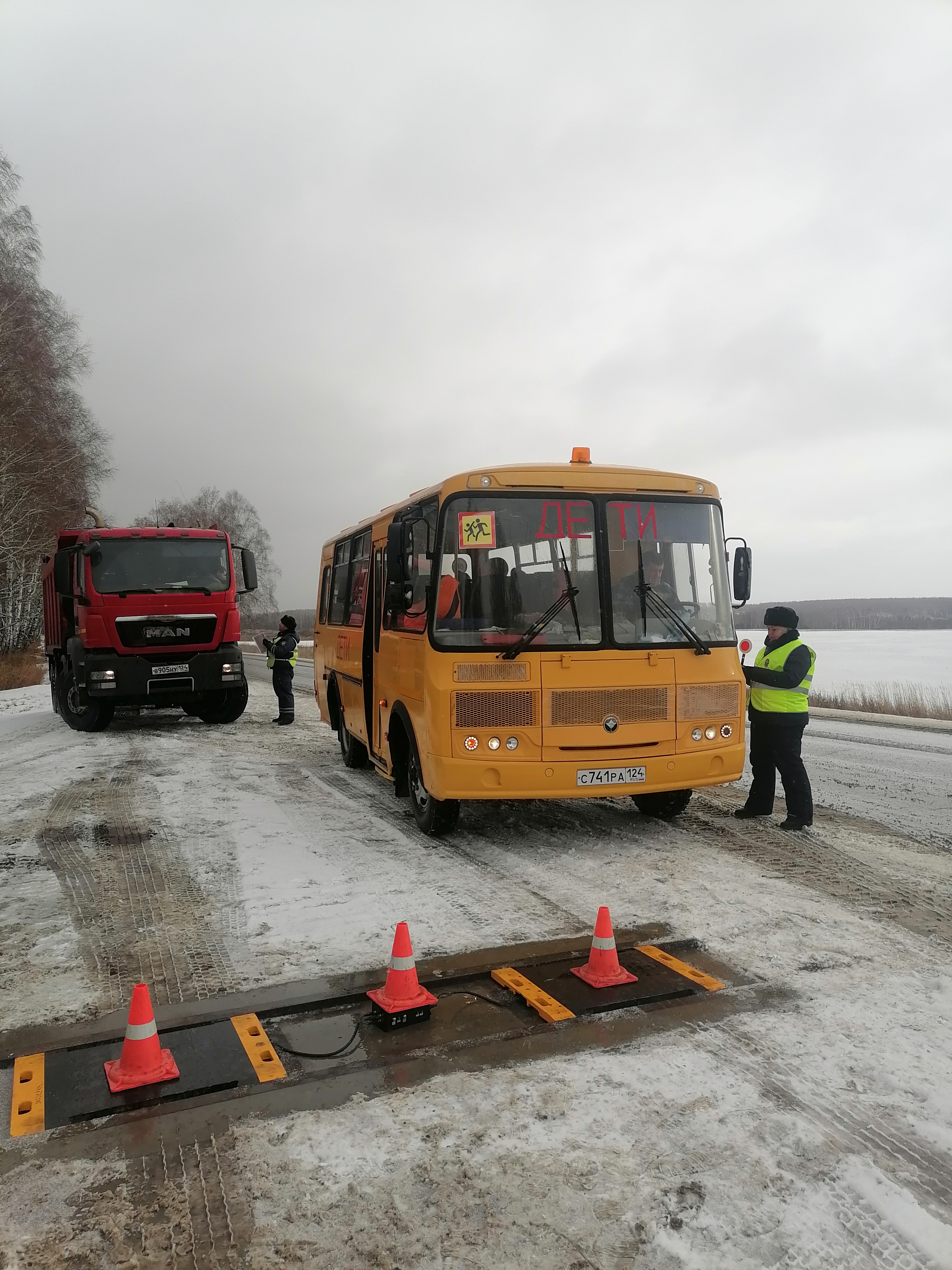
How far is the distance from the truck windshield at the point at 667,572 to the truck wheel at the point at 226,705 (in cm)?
929

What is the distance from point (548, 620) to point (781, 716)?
2.31 meters

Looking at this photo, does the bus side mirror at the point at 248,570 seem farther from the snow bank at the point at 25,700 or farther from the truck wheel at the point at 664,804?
the truck wheel at the point at 664,804

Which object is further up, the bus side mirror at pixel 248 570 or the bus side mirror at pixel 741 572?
the bus side mirror at pixel 248 570

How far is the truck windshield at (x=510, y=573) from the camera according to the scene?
6.29 m

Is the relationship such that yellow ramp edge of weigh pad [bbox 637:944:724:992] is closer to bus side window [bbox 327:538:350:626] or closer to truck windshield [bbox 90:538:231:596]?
bus side window [bbox 327:538:350:626]

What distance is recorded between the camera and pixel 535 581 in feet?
20.8

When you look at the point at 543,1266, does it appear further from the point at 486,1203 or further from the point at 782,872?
the point at 782,872

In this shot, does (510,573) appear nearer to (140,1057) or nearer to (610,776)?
(610,776)

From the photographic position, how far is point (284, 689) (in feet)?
49.0

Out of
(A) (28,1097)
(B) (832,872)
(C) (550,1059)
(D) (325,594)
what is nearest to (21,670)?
(D) (325,594)

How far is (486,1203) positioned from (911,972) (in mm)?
2595

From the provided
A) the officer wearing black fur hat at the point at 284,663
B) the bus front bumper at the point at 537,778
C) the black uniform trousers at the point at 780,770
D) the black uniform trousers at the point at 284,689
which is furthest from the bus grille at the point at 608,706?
the black uniform trousers at the point at 284,689

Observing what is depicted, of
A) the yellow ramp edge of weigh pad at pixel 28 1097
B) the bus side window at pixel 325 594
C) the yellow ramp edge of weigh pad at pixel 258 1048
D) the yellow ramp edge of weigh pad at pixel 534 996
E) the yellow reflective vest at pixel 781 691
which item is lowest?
the yellow ramp edge of weigh pad at pixel 534 996

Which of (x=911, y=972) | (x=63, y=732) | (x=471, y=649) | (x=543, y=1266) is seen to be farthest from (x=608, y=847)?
(x=63, y=732)
